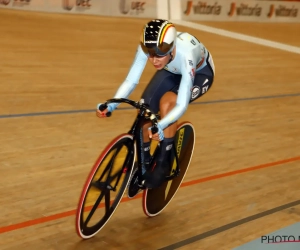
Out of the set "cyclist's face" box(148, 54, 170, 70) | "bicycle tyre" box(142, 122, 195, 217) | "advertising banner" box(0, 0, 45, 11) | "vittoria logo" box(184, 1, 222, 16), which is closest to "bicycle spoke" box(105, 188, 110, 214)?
"bicycle tyre" box(142, 122, 195, 217)

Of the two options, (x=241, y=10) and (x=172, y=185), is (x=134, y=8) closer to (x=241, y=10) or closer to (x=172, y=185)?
(x=241, y=10)

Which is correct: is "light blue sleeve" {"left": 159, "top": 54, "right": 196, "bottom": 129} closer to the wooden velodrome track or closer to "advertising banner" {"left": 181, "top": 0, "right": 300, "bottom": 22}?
the wooden velodrome track

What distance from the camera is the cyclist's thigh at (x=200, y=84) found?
9.07 ft

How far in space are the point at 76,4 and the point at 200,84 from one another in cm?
728

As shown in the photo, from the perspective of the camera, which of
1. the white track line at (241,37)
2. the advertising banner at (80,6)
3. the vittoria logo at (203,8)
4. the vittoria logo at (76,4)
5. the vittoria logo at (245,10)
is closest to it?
the advertising banner at (80,6)

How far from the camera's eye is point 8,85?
5.21m

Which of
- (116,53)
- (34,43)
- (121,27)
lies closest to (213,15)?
(121,27)

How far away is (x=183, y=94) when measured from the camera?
2.49 meters

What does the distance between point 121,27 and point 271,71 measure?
9.44ft

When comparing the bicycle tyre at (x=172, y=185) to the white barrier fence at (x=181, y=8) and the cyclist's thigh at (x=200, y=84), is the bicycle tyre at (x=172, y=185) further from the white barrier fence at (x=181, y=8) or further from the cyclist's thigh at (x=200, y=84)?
the white barrier fence at (x=181, y=8)

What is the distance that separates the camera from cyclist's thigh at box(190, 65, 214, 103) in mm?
2766

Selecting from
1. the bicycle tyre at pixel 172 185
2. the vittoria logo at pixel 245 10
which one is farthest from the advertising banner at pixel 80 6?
the bicycle tyre at pixel 172 185

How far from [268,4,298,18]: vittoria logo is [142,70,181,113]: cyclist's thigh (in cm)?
1129

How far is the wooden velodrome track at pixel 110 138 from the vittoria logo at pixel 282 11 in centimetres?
546
